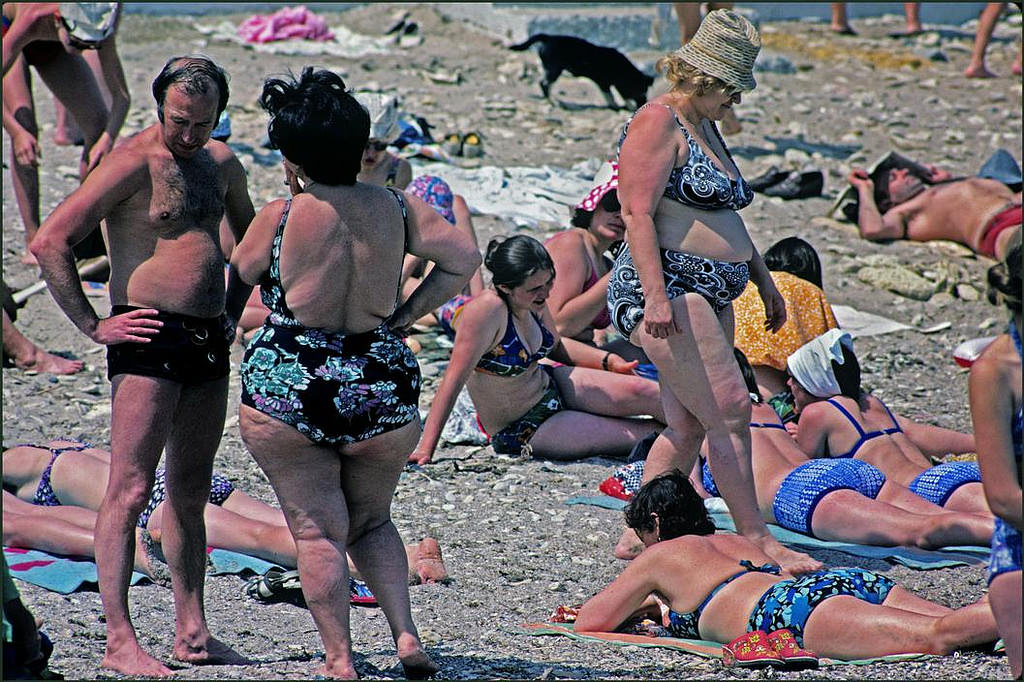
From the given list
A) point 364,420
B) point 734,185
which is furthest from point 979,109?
point 364,420

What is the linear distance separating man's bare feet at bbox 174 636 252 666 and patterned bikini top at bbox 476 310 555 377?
7.55 feet

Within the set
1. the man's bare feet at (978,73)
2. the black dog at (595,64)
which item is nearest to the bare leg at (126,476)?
the black dog at (595,64)

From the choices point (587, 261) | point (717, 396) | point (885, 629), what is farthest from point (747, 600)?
point (587, 261)

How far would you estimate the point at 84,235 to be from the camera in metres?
3.40

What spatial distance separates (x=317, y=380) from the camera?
312 cm

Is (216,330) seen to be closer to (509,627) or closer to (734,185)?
(509,627)

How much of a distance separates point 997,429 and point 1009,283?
0.34 m

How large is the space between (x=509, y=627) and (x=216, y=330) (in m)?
1.40

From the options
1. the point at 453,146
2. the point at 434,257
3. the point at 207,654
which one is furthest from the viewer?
the point at 453,146

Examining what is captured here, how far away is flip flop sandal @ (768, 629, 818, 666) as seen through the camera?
3.53 meters

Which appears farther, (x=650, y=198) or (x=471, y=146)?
(x=471, y=146)

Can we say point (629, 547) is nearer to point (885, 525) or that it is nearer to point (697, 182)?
point (885, 525)

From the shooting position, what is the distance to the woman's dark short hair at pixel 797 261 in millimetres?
6328

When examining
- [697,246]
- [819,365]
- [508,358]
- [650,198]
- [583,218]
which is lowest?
[508,358]
